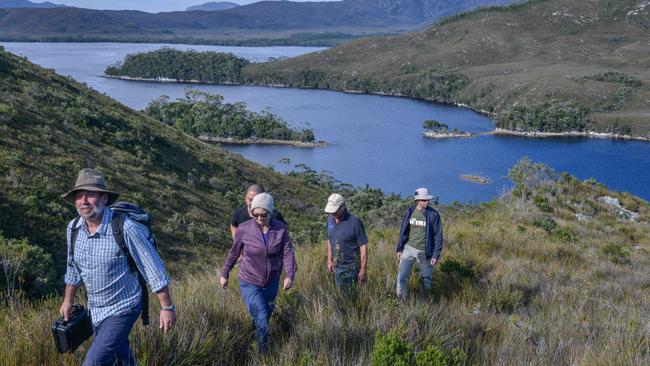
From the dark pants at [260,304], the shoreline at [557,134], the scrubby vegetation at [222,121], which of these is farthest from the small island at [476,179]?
the dark pants at [260,304]

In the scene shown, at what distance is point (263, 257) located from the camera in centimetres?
492

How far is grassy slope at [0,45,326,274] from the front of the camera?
15.4 metres

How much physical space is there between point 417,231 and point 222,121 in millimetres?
105303

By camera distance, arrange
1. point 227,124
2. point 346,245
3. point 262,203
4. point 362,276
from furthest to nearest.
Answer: point 227,124 → point 346,245 → point 362,276 → point 262,203

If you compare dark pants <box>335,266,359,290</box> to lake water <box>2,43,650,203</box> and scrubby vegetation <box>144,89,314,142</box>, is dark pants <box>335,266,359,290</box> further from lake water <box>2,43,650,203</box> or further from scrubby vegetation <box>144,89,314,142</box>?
scrubby vegetation <box>144,89,314,142</box>

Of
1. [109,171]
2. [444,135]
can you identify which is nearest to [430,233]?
Answer: [109,171]

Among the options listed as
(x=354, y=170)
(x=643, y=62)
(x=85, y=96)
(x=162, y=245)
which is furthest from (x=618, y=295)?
(x=643, y=62)

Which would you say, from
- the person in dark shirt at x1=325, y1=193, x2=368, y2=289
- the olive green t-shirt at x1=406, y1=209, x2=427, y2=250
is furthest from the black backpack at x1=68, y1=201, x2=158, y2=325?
the olive green t-shirt at x1=406, y1=209, x2=427, y2=250

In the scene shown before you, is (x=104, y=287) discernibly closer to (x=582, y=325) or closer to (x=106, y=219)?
(x=106, y=219)

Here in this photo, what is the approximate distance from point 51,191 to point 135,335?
14.1 meters

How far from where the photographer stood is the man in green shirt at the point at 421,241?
6.85 m

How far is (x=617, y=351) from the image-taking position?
4176 millimetres

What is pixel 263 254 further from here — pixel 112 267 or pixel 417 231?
pixel 417 231

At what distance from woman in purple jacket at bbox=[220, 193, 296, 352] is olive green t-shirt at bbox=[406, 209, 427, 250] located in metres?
2.56
